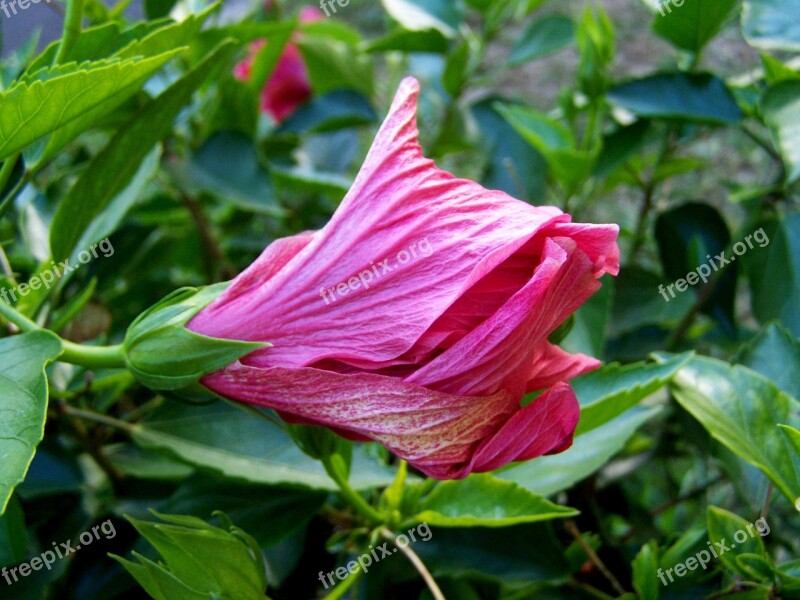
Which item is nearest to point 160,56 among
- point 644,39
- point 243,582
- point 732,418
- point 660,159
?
point 243,582

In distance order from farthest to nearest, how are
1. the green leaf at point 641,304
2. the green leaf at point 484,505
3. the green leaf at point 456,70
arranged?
1. the green leaf at point 456,70
2. the green leaf at point 641,304
3. the green leaf at point 484,505

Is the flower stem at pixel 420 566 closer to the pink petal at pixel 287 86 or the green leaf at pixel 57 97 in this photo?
the green leaf at pixel 57 97

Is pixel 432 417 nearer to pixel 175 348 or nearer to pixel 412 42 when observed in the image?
pixel 175 348

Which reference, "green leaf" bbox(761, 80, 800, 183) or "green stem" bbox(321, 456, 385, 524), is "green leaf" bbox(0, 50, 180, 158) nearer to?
"green stem" bbox(321, 456, 385, 524)

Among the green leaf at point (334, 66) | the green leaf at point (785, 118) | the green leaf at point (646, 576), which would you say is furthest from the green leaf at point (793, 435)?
the green leaf at point (334, 66)

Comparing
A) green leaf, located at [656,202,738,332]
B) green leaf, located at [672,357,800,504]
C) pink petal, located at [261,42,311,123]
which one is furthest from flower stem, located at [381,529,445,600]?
pink petal, located at [261,42,311,123]
